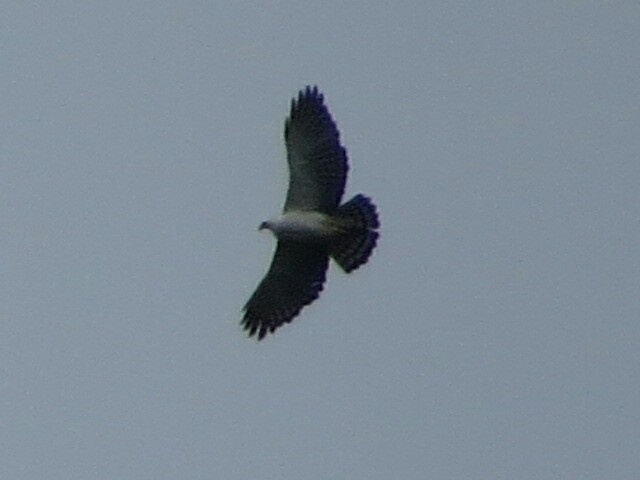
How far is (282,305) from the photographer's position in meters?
37.2

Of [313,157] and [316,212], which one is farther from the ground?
[313,157]

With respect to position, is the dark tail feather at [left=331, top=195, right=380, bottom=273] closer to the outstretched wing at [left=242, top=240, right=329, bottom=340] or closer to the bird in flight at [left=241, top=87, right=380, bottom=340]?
the bird in flight at [left=241, top=87, right=380, bottom=340]

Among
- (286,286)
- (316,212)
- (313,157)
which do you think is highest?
(313,157)

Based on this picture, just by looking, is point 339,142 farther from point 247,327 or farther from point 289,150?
point 247,327

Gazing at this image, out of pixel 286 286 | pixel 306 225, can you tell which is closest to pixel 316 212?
pixel 306 225

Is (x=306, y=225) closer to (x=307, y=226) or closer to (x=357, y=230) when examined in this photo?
(x=307, y=226)

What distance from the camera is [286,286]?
121 ft

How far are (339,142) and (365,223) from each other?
3.59 ft

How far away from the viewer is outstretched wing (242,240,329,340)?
36.4 meters

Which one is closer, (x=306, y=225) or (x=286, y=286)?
(x=306, y=225)

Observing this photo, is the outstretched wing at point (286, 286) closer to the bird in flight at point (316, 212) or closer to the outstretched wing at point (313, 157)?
the bird in flight at point (316, 212)

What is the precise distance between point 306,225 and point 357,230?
0.66 metres

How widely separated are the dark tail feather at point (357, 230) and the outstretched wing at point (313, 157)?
233 millimetres

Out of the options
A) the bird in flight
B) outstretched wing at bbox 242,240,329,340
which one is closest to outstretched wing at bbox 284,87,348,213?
the bird in flight
